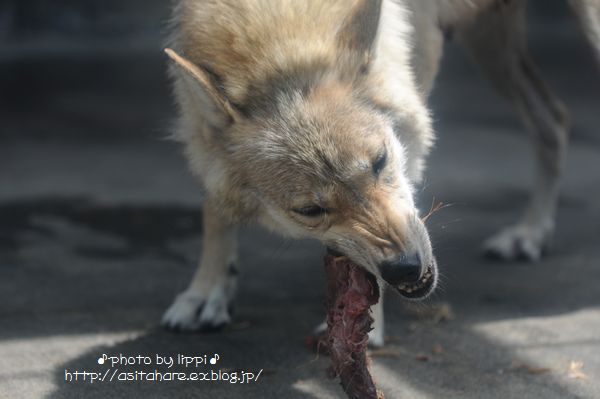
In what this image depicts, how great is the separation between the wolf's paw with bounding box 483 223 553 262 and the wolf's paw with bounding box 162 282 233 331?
1.80 m

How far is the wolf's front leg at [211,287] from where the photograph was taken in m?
4.18

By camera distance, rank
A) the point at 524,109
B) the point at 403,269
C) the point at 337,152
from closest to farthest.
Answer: the point at 403,269
the point at 337,152
the point at 524,109

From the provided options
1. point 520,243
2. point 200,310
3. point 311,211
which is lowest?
point 520,243

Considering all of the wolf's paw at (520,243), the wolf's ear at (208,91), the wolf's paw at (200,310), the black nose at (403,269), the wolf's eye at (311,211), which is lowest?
the wolf's paw at (520,243)

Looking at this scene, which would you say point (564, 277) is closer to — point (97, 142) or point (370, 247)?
point (370, 247)

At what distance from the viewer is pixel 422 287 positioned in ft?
10.6

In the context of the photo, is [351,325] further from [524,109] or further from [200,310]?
[524,109]

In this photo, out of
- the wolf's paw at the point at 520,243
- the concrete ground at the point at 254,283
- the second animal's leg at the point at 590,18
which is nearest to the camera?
the concrete ground at the point at 254,283

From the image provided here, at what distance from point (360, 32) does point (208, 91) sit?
0.69 meters

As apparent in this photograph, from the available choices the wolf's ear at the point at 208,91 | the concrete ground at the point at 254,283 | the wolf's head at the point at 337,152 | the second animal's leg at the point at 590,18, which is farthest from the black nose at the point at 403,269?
the second animal's leg at the point at 590,18

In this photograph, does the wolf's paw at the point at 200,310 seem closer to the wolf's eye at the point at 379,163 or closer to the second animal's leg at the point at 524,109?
the wolf's eye at the point at 379,163

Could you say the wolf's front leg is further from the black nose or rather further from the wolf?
the black nose

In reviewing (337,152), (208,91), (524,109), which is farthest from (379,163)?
(524,109)

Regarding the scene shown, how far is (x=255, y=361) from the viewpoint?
379cm
